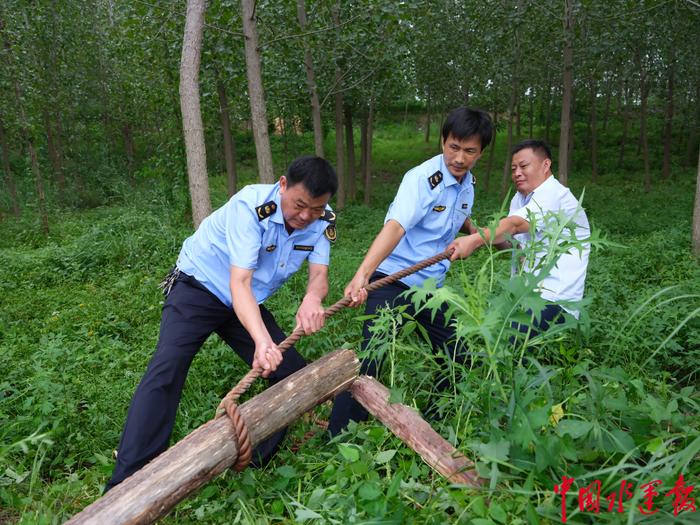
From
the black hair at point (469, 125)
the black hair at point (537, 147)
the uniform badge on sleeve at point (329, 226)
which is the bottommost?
the uniform badge on sleeve at point (329, 226)

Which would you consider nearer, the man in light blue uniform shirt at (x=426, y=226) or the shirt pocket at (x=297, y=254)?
the man in light blue uniform shirt at (x=426, y=226)

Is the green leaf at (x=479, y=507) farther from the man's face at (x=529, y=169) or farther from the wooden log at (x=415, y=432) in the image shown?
the man's face at (x=529, y=169)

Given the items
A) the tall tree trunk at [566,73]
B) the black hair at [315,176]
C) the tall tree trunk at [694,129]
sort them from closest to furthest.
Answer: the black hair at [315,176] < the tall tree trunk at [566,73] < the tall tree trunk at [694,129]

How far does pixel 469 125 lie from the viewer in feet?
Result: 9.22

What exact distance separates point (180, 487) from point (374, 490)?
2.33ft

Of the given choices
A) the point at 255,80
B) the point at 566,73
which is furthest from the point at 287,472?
the point at 566,73

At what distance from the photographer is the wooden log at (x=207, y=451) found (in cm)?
173

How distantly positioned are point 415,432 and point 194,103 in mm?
4561

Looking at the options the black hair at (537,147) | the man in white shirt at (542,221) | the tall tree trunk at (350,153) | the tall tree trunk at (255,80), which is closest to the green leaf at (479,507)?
the man in white shirt at (542,221)

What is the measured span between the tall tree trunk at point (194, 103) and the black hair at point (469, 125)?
138 inches

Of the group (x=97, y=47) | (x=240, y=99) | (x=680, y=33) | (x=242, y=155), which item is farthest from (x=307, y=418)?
(x=242, y=155)

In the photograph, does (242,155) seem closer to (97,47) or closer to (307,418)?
(97,47)

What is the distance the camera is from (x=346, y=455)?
1946 mm

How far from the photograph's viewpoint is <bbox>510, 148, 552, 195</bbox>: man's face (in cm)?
323
